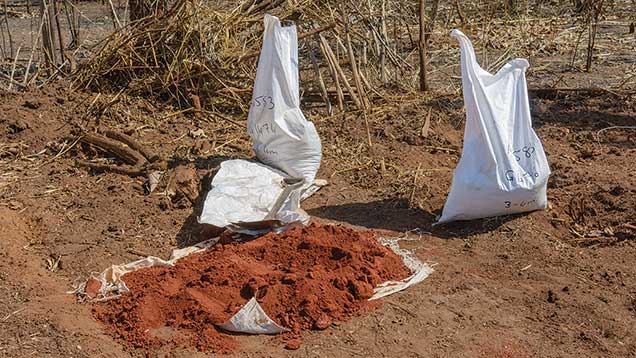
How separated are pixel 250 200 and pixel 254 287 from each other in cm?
116

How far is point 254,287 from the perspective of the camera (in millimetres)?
4051

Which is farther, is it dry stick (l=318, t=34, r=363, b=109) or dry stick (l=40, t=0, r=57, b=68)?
dry stick (l=40, t=0, r=57, b=68)

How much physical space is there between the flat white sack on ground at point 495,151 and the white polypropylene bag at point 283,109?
3.31 feet

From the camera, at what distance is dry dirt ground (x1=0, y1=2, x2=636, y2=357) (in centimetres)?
381

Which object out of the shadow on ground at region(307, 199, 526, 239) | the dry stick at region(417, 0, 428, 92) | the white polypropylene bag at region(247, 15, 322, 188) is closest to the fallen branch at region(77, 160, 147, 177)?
the white polypropylene bag at region(247, 15, 322, 188)

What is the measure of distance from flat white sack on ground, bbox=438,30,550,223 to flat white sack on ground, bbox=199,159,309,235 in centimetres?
88

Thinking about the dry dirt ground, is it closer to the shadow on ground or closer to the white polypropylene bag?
the shadow on ground

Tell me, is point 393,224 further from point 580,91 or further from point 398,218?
point 580,91

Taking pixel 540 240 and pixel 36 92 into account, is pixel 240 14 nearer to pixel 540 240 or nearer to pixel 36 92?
pixel 36 92

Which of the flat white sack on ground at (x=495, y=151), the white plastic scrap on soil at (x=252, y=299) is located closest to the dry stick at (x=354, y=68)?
the flat white sack on ground at (x=495, y=151)

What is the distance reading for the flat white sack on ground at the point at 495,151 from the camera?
4.79 m

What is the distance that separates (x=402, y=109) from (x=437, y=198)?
1.56 meters

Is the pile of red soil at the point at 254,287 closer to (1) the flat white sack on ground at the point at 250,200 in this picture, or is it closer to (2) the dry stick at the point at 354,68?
(1) the flat white sack on ground at the point at 250,200

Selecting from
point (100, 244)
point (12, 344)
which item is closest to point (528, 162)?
point (100, 244)
